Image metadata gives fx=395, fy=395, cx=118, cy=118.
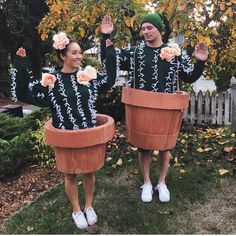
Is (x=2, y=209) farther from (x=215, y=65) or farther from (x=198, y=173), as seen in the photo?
(x=215, y=65)

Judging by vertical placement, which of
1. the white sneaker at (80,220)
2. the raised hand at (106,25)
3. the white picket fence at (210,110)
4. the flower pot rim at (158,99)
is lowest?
the white picket fence at (210,110)

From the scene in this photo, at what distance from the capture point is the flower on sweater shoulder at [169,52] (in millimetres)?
3309

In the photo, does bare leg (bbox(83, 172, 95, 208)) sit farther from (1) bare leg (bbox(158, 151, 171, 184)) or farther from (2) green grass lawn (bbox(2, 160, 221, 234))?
(1) bare leg (bbox(158, 151, 171, 184))

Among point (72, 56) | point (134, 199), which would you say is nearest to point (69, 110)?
point (72, 56)

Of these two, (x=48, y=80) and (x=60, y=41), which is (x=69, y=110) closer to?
(x=48, y=80)

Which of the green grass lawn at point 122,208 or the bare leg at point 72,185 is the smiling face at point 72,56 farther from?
the green grass lawn at point 122,208

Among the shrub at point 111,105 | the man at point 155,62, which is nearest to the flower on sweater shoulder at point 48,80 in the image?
the man at point 155,62

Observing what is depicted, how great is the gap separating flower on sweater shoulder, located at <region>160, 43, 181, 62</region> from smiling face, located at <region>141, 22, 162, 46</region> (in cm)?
15

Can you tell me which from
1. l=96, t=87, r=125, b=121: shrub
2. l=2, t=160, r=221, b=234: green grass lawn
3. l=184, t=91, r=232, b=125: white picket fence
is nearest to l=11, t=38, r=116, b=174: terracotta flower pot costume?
l=2, t=160, r=221, b=234: green grass lawn

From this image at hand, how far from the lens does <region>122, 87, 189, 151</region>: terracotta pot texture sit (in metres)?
3.30

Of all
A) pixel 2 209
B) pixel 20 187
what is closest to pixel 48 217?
pixel 2 209

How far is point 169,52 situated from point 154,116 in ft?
1.81

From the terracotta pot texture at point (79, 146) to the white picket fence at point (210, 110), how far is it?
13.3 feet

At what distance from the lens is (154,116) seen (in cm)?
335
